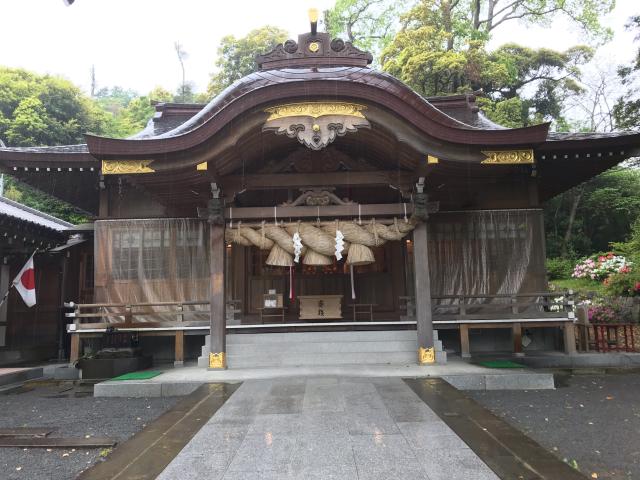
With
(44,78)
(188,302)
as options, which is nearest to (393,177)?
(188,302)

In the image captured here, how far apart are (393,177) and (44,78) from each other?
32.1 metres

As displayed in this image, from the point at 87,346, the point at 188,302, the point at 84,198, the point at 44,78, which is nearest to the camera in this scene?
the point at 188,302

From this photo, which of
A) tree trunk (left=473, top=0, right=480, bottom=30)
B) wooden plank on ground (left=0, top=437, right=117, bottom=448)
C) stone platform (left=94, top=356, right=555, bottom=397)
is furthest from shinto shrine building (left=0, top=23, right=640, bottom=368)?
tree trunk (left=473, top=0, right=480, bottom=30)

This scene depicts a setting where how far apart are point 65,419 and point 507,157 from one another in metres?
7.39

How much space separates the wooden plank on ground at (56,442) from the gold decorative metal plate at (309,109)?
4816 mm

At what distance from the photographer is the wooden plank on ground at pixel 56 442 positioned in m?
4.30

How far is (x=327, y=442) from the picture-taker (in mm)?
3682

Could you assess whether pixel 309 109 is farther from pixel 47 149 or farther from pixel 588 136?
pixel 47 149

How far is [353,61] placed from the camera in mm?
8156

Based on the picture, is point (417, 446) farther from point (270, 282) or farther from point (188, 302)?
point (270, 282)

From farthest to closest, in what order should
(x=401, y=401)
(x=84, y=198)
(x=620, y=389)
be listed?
(x=84, y=198), (x=620, y=389), (x=401, y=401)

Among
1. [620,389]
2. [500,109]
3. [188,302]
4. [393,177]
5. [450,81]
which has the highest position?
[450,81]

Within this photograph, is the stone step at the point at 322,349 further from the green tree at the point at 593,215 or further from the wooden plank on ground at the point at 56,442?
the green tree at the point at 593,215

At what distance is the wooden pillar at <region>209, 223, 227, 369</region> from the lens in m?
7.30
